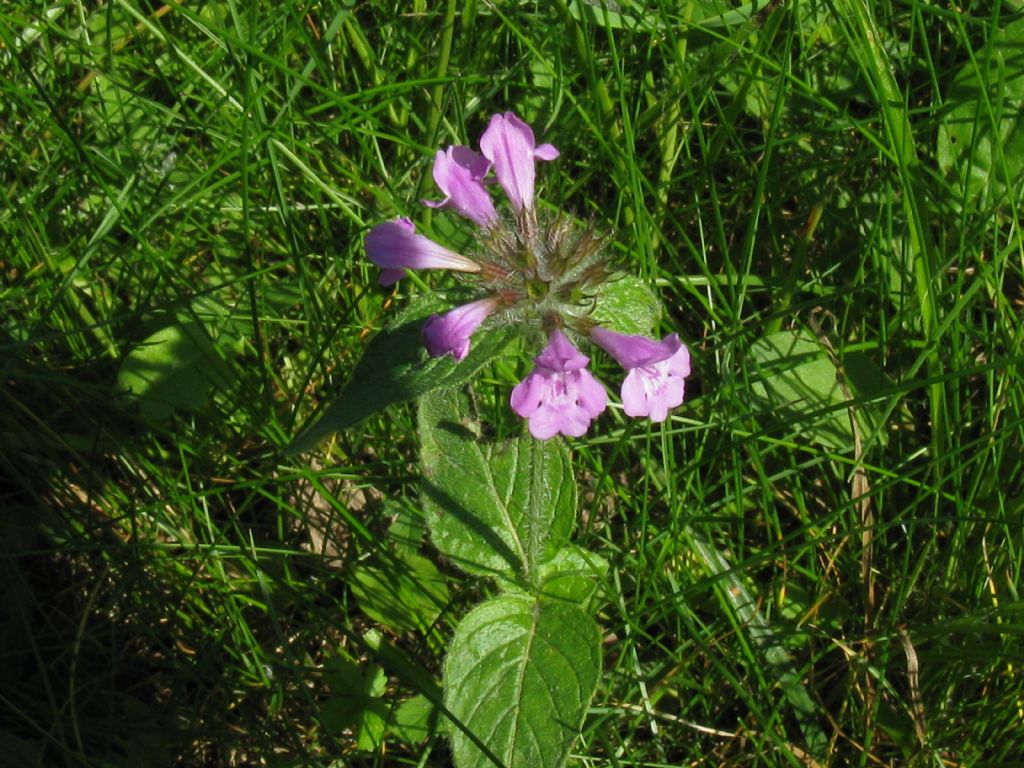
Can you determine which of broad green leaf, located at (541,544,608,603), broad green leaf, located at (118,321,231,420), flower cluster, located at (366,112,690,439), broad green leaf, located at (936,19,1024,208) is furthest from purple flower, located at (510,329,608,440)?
broad green leaf, located at (936,19,1024,208)

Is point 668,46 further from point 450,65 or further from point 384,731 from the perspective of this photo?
point 384,731

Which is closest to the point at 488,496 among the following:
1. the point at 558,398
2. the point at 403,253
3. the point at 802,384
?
the point at 558,398

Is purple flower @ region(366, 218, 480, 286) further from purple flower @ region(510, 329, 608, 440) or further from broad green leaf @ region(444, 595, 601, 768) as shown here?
broad green leaf @ region(444, 595, 601, 768)

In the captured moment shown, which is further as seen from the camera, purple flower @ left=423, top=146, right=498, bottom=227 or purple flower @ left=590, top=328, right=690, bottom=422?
purple flower @ left=423, top=146, right=498, bottom=227

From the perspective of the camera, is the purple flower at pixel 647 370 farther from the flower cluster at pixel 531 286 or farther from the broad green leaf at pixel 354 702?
the broad green leaf at pixel 354 702

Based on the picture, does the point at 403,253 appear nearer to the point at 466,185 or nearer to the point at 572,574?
the point at 466,185

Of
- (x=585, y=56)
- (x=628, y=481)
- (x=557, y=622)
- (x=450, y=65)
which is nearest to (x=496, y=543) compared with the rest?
(x=557, y=622)

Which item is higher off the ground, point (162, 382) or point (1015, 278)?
point (162, 382)
